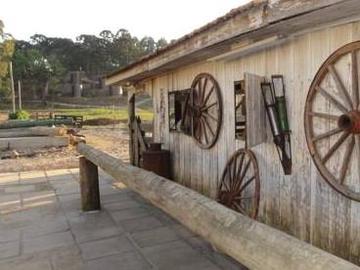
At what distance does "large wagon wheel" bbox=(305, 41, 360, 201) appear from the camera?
11.6ft

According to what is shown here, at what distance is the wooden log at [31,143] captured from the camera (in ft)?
54.5

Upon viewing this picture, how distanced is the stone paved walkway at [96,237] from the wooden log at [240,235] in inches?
64.5

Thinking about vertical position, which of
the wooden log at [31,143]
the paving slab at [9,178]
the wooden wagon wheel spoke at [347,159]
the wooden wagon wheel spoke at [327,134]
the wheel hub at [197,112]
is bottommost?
the paving slab at [9,178]

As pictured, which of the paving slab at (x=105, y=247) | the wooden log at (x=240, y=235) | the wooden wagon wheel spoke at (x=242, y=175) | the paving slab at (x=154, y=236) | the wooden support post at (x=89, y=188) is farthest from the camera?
the wooden support post at (x=89, y=188)

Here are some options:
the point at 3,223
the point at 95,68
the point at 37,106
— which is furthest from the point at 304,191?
the point at 95,68

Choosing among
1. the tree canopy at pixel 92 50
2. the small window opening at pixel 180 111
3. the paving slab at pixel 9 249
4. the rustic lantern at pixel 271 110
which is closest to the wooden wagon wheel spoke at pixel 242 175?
the rustic lantern at pixel 271 110

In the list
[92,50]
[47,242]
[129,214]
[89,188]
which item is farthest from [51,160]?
[92,50]

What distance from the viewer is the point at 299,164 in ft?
14.2

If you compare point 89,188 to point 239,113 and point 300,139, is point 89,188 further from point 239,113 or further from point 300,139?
point 300,139

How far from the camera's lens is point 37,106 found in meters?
55.6

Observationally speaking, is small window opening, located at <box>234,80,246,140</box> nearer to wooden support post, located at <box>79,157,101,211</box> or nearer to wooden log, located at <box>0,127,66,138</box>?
wooden support post, located at <box>79,157,101,211</box>

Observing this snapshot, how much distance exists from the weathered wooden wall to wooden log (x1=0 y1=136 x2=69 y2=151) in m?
12.4

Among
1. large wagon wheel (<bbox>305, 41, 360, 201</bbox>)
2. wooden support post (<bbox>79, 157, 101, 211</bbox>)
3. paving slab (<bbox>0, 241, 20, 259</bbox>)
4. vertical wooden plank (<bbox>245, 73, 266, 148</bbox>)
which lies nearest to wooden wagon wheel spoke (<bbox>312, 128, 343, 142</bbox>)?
large wagon wheel (<bbox>305, 41, 360, 201</bbox>)

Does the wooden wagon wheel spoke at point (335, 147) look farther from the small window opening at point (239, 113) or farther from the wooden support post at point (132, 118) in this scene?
the wooden support post at point (132, 118)
